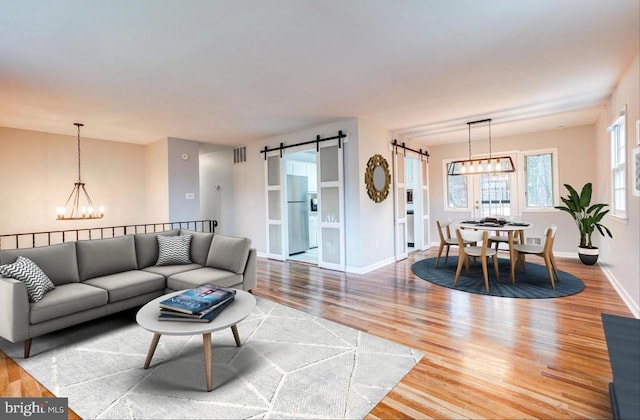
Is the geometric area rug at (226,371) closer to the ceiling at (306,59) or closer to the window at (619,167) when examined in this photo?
the ceiling at (306,59)

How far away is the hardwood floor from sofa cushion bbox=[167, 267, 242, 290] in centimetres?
62

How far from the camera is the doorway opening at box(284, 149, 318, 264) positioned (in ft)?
21.5

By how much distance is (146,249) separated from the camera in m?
3.89

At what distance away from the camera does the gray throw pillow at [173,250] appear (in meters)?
3.89

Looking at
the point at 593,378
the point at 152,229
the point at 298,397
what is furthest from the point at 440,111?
the point at 152,229

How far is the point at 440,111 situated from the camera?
4.66m

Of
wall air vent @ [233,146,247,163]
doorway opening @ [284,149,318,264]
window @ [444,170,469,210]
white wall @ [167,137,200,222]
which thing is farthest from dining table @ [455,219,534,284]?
white wall @ [167,137,200,222]

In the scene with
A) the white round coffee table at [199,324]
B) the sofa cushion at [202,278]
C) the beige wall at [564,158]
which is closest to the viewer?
the white round coffee table at [199,324]

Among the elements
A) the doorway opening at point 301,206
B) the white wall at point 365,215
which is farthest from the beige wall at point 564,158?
the doorway opening at point 301,206

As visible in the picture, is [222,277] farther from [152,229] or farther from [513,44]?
[152,229]

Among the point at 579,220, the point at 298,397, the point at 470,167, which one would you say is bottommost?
the point at 298,397

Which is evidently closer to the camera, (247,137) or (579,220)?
(579,220)

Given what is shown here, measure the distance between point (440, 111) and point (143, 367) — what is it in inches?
188

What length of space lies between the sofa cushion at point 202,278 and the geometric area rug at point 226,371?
21.9 inches
